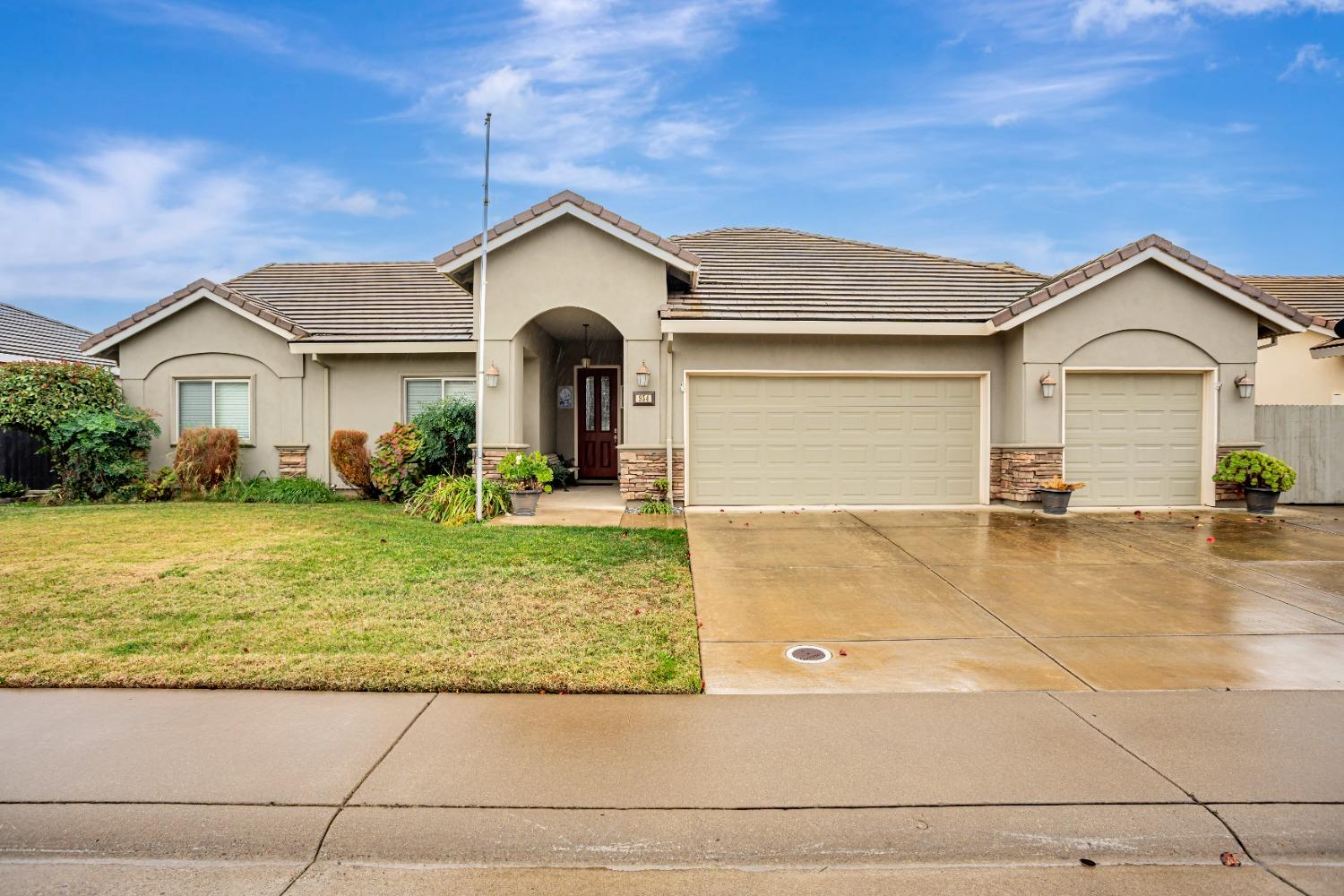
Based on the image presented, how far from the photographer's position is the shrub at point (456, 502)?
1096 centimetres

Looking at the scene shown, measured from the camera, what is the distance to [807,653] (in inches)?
195

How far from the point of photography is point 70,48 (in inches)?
569

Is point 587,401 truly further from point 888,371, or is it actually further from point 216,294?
point 216,294

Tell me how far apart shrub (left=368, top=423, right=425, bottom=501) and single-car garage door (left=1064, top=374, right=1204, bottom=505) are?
1140cm

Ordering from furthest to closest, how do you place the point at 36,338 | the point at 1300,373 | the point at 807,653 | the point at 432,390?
the point at 36,338 → the point at 1300,373 → the point at 432,390 → the point at 807,653

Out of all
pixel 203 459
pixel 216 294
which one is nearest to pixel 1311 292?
pixel 216 294

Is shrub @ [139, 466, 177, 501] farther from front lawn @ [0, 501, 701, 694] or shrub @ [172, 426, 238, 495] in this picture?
front lawn @ [0, 501, 701, 694]

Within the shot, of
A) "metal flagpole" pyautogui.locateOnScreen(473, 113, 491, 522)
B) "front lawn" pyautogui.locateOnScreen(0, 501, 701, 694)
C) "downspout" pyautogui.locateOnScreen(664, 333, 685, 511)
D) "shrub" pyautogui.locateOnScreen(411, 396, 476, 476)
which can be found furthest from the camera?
"shrub" pyautogui.locateOnScreen(411, 396, 476, 476)

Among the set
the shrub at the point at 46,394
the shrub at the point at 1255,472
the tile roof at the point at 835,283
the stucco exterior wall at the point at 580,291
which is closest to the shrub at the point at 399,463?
the stucco exterior wall at the point at 580,291

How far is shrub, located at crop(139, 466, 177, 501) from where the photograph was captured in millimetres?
13633

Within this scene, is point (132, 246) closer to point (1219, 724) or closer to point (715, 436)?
point (715, 436)

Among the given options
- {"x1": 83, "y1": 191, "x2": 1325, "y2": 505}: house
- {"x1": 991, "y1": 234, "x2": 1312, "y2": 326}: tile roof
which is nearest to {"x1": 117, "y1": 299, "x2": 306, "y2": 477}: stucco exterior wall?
{"x1": 83, "y1": 191, "x2": 1325, "y2": 505}: house

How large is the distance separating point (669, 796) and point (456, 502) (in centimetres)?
879

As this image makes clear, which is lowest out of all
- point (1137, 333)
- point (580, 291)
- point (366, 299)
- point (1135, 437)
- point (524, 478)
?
point (524, 478)
